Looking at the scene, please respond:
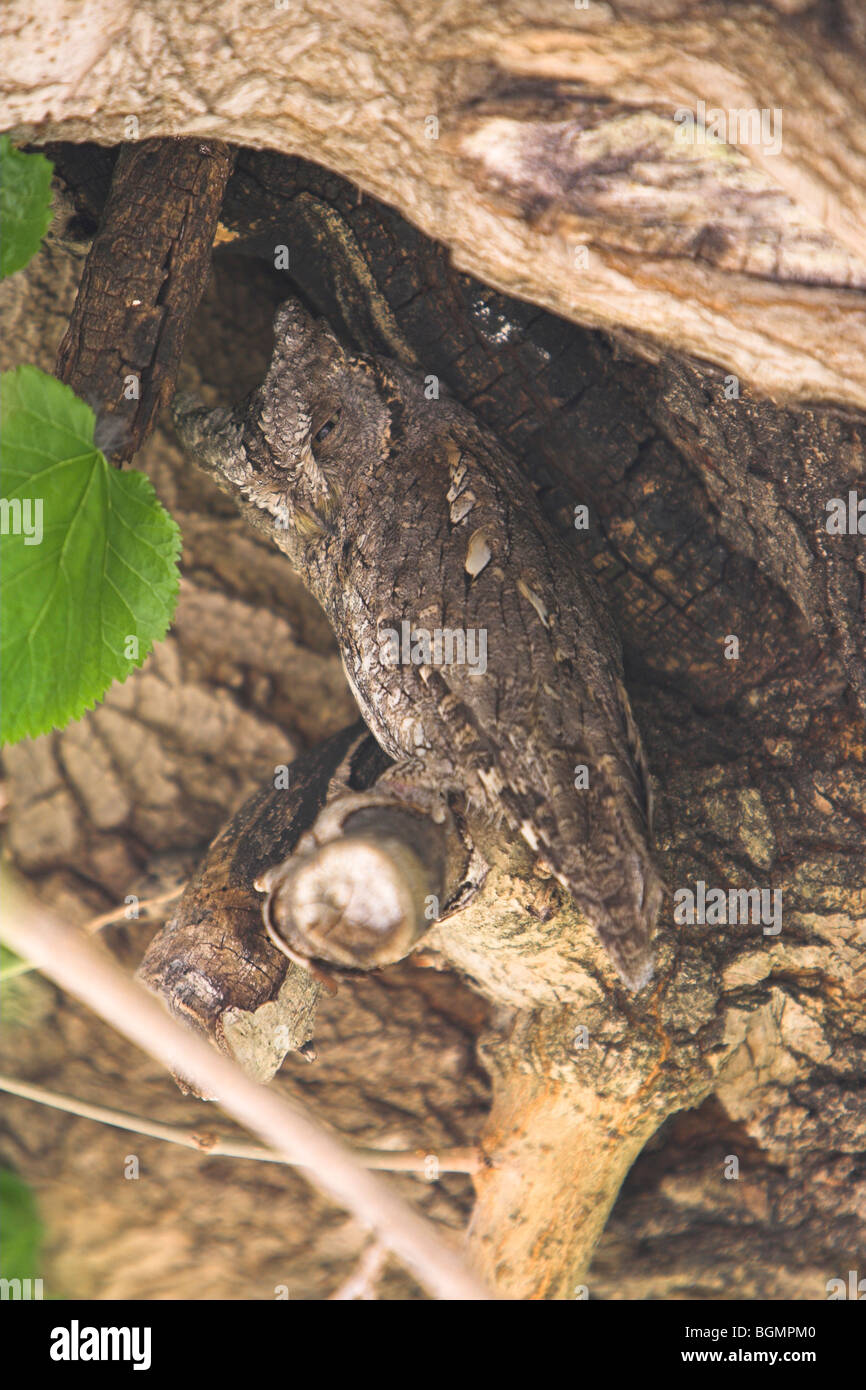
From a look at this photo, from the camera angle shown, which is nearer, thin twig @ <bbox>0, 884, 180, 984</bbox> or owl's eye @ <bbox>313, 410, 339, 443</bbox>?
owl's eye @ <bbox>313, 410, 339, 443</bbox>

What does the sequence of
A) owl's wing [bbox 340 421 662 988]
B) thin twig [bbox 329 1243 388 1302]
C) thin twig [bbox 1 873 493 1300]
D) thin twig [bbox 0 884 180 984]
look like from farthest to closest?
1. thin twig [bbox 0 884 180 984]
2. thin twig [bbox 329 1243 388 1302]
3. owl's wing [bbox 340 421 662 988]
4. thin twig [bbox 1 873 493 1300]

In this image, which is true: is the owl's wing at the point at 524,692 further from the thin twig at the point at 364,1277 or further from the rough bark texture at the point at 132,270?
the thin twig at the point at 364,1277

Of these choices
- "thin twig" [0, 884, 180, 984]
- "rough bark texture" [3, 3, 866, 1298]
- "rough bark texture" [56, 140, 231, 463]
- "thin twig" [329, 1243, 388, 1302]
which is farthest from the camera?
"thin twig" [0, 884, 180, 984]

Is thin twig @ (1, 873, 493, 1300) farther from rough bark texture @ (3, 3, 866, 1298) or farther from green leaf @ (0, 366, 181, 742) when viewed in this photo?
rough bark texture @ (3, 3, 866, 1298)

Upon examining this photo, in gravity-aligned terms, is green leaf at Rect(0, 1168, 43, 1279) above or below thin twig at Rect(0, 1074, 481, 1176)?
above

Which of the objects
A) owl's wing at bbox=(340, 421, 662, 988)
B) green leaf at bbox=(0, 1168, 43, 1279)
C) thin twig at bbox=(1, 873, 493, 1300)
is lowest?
green leaf at bbox=(0, 1168, 43, 1279)

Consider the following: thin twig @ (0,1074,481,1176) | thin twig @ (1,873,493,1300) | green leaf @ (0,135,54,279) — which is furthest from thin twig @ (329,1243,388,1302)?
green leaf @ (0,135,54,279)

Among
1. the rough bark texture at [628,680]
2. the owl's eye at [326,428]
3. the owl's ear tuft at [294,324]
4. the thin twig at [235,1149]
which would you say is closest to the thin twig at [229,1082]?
the rough bark texture at [628,680]

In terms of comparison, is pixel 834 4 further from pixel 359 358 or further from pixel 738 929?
pixel 738 929
